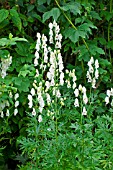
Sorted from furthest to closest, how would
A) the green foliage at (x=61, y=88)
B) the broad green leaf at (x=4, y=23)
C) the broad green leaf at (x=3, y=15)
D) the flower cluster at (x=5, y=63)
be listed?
the broad green leaf at (x=4, y=23), the broad green leaf at (x=3, y=15), the flower cluster at (x=5, y=63), the green foliage at (x=61, y=88)

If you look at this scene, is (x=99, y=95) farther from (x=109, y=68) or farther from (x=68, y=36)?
Result: (x=68, y=36)

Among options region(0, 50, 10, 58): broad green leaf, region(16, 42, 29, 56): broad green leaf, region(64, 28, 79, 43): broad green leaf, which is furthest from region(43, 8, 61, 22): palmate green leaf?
region(0, 50, 10, 58): broad green leaf

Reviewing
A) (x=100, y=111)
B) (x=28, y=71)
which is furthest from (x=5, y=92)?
(x=100, y=111)

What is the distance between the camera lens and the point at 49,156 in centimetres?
200

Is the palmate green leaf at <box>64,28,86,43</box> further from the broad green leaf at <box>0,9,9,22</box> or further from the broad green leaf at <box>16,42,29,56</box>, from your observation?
the broad green leaf at <box>0,9,9,22</box>

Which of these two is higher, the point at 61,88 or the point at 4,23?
the point at 4,23

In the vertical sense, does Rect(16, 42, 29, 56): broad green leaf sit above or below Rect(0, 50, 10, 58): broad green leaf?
above

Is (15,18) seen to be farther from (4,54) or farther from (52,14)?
(4,54)

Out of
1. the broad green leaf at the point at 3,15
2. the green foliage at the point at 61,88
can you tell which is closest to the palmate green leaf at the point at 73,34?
the green foliage at the point at 61,88

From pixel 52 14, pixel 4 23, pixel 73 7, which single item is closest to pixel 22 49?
pixel 4 23

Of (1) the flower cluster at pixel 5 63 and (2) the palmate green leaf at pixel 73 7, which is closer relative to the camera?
(1) the flower cluster at pixel 5 63

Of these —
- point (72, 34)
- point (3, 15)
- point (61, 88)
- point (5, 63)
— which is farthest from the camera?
point (61, 88)

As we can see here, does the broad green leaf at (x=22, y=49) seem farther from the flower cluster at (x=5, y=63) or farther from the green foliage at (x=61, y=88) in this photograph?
the flower cluster at (x=5, y=63)

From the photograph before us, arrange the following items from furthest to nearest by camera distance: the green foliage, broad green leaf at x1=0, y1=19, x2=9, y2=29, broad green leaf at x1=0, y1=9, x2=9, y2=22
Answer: broad green leaf at x1=0, y1=19, x2=9, y2=29 < broad green leaf at x1=0, y1=9, x2=9, y2=22 < the green foliage
